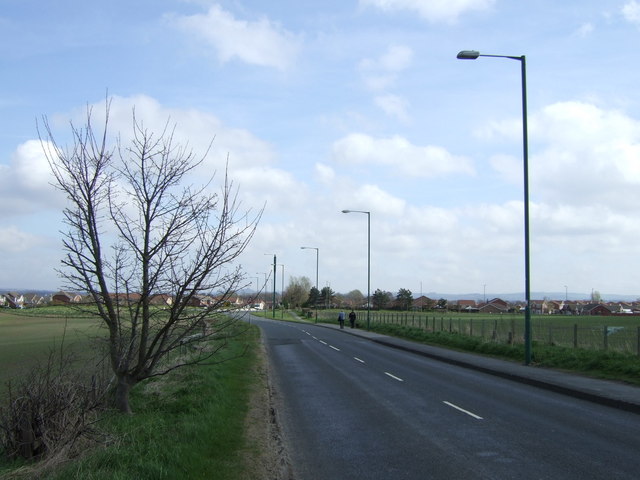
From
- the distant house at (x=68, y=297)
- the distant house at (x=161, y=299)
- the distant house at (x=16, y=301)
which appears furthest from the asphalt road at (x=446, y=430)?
the distant house at (x=16, y=301)

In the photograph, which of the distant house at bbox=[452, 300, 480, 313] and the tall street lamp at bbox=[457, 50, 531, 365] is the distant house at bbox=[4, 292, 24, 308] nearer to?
the tall street lamp at bbox=[457, 50, 531, 365]

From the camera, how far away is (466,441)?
28.4 ft

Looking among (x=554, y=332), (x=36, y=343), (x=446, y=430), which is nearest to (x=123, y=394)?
(x=446, y=430)

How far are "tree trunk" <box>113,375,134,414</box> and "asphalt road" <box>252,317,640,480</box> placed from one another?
8.54 ft

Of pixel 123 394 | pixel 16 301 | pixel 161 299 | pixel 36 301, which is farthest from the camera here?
pixel 16 301

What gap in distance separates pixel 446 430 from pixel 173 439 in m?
4.59

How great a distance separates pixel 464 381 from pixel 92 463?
1220 cm

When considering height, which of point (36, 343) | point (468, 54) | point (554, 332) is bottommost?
point (36, 343)

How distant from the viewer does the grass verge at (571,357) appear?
16.3 m

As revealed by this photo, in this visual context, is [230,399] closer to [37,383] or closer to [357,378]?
[37,383]

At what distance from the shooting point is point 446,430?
31.0ft

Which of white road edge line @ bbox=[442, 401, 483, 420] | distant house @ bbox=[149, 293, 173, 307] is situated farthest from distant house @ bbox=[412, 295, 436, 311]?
distant house @ bbox=[149, 293, 173, 307]

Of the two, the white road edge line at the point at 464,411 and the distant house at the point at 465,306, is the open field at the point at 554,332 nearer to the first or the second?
the white road edge line at the point at 464,411

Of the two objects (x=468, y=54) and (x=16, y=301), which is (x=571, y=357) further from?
(x=16, y=301)
